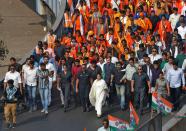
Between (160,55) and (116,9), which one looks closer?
(160,55)

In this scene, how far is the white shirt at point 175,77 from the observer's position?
19362mm

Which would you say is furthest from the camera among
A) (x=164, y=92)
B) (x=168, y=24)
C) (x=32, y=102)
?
(x=168, y=24)

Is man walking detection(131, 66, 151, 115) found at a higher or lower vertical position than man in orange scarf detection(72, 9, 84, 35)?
lower

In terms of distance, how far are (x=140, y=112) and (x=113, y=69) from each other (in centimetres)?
149

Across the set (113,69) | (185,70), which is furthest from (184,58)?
(113,69)

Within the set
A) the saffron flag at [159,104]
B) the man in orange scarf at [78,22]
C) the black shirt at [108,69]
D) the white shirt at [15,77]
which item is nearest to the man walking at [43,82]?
the white shirt at [15,77]

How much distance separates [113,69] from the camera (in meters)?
20.1

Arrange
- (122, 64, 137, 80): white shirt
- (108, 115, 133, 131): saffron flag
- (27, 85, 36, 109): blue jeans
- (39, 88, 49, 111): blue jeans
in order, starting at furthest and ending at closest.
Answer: (27, 85, 36, 109): blue jeans < (39, 88, 49, 111): blue jeans < (122, 64, 137, 80): white shirt < (108, 115, 133, 131): saffron flag

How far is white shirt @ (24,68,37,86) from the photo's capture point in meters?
20.1

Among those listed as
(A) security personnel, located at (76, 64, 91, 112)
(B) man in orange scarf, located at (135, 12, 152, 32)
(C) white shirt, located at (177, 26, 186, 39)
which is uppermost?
(B) man in orange scarf, located at (135, 12, 152, 32)

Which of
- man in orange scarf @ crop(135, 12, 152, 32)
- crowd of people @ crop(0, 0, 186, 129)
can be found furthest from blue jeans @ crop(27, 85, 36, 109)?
man in orange scarf @ crop(135, 12, 152, 32)

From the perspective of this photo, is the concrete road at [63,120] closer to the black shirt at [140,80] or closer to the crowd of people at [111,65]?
the crowd of people at [111,65]

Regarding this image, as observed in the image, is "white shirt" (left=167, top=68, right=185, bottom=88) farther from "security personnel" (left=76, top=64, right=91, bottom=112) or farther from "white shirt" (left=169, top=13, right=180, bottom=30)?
"white shirt" (left=169, top=13, right=180, bottom=30)

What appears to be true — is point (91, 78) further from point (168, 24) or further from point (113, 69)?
point (168, 24)
